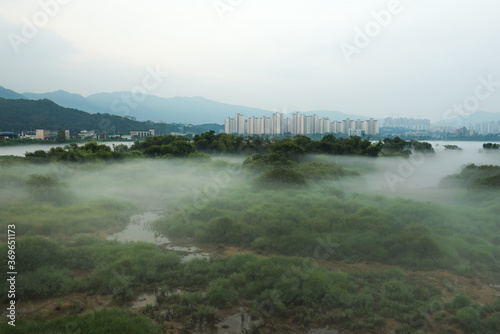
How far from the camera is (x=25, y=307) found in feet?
27.1

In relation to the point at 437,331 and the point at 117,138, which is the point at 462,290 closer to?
the point at 437,331

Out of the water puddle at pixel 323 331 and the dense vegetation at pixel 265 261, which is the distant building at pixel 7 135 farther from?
the water puddle at pixel 323 331

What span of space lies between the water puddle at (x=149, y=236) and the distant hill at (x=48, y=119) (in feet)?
298

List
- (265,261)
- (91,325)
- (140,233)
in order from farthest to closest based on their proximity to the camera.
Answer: (140,233), (265,261), (91,325)

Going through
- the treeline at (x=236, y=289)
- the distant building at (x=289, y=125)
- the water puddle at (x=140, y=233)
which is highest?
the distant building at (x=289, y=125)

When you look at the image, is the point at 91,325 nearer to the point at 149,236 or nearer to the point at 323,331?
the point at 323,331

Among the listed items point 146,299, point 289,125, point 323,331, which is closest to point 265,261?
point 323,331

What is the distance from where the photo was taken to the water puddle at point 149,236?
12391 millimetres

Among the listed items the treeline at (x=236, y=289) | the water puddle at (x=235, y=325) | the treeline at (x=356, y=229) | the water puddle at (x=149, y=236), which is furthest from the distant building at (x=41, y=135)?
the water puddle at (x=235, y=325)

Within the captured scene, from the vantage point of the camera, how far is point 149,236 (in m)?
14.8

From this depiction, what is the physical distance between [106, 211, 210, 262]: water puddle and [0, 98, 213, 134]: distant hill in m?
90.7

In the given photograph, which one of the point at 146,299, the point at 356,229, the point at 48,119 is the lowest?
the point at 146,299

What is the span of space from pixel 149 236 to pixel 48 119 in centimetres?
10410

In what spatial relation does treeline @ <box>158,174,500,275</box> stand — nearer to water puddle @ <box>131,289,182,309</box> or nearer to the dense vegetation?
the dense vegetation
